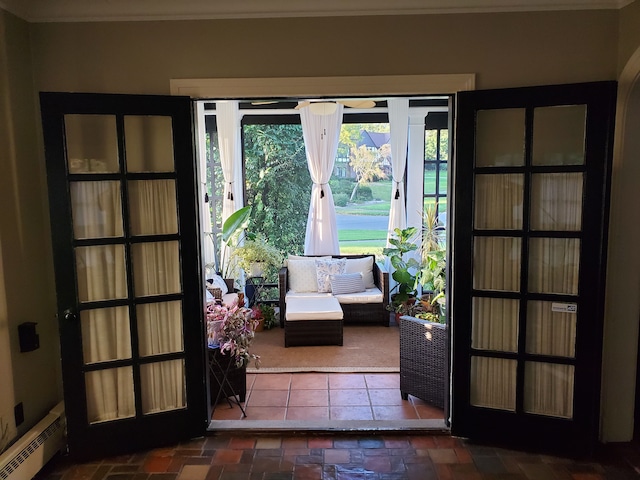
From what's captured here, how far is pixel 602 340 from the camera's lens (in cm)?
296

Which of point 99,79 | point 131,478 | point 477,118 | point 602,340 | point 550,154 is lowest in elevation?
point 131,478

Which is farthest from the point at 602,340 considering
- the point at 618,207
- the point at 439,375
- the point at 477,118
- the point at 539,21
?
the point at 539,21

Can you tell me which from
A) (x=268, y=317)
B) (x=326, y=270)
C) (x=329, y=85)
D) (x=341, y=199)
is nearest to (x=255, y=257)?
(x=268, y=317)

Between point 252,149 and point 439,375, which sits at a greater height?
point 252,149

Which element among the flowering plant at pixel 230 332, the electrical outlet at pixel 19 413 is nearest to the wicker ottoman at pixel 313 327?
the flowering plant at pixel 230 332

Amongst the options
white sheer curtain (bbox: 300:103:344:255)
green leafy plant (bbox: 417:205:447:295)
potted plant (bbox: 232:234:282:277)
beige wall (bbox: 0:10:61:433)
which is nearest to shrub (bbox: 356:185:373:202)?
white sheer curtain (bbox: 300:103:344:255)

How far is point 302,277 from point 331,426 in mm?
2985

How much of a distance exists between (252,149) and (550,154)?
474 centimetres

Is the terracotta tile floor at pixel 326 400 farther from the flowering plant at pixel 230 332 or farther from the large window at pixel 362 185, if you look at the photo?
the large window at pixel 362 185

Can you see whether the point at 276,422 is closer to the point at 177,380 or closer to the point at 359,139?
the point at 177,380

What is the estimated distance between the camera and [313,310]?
5316 millimetres

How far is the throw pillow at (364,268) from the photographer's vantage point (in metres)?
6.33

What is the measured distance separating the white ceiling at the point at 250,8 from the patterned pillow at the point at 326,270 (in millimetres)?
3762

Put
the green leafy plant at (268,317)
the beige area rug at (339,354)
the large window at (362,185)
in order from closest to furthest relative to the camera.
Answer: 1. the beige area rug at (339,354)
2. the green leafy plant at (268,317)
3. the large window at (362,185)
